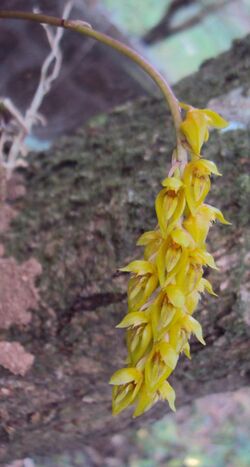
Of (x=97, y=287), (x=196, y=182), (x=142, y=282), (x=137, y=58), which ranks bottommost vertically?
(x=97, y=287)

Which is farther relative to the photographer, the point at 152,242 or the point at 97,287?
the point at 97,287

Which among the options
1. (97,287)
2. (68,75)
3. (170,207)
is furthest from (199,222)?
(68,75)

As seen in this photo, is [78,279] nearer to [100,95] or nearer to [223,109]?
[223,109]

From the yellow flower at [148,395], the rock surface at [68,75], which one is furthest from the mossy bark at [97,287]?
the rock surface at [68,75]

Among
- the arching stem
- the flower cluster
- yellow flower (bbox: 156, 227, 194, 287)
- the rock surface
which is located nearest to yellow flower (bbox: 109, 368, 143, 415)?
the flower cluster

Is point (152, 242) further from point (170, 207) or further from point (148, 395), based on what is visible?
point (148, 395)

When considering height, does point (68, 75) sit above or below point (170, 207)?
above

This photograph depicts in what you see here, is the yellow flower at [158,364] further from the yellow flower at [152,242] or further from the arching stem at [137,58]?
the arching stem at [137,58]

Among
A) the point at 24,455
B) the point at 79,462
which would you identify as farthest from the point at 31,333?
the point at 79,462
